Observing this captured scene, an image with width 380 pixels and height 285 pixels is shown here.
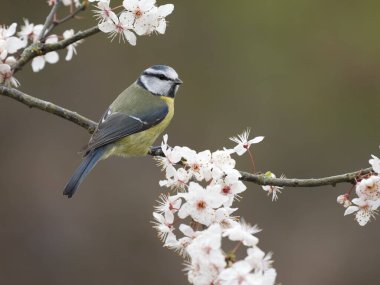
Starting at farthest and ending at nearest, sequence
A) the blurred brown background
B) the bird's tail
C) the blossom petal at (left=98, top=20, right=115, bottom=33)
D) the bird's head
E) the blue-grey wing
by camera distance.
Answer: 1. the blurred brown background
2. the bird's head
3. the blue-grey wing
4. the bird's tail
5. the blossom petal at (left=98, top=20, right=115, bottom=33)

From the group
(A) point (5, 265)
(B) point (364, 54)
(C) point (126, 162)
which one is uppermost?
(B) point (364, 54)

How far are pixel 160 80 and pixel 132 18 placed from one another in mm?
1398

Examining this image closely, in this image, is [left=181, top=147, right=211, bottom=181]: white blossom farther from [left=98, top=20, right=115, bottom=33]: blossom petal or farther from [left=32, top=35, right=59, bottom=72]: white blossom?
[left=32, top=35, right=59, bottom=72]: white blossom

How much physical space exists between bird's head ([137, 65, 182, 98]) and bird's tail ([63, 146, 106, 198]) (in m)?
0.70

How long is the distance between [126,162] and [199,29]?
152cm

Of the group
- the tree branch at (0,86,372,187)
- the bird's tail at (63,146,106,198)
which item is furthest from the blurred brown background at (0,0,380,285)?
the tree branch at (0,86,372,187)

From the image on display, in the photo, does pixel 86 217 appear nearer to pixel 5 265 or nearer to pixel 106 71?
Result: pixel 5 265

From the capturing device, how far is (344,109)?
6844mm

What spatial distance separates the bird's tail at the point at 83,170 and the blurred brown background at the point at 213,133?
2907 mm

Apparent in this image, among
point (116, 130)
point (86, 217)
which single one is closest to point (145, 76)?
point (116, 130)

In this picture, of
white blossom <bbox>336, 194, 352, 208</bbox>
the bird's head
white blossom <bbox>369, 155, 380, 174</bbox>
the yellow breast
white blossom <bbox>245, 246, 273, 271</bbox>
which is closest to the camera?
white blossom <bbox>245, 246, 273, 271</bbox>

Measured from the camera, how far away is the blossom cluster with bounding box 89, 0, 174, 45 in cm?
260

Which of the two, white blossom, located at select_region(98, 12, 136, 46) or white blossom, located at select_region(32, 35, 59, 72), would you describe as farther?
white blossom, located at select_region(32, 35, 59, 72)

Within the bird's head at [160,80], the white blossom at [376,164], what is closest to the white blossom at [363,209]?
the white blossom at [376,164]
